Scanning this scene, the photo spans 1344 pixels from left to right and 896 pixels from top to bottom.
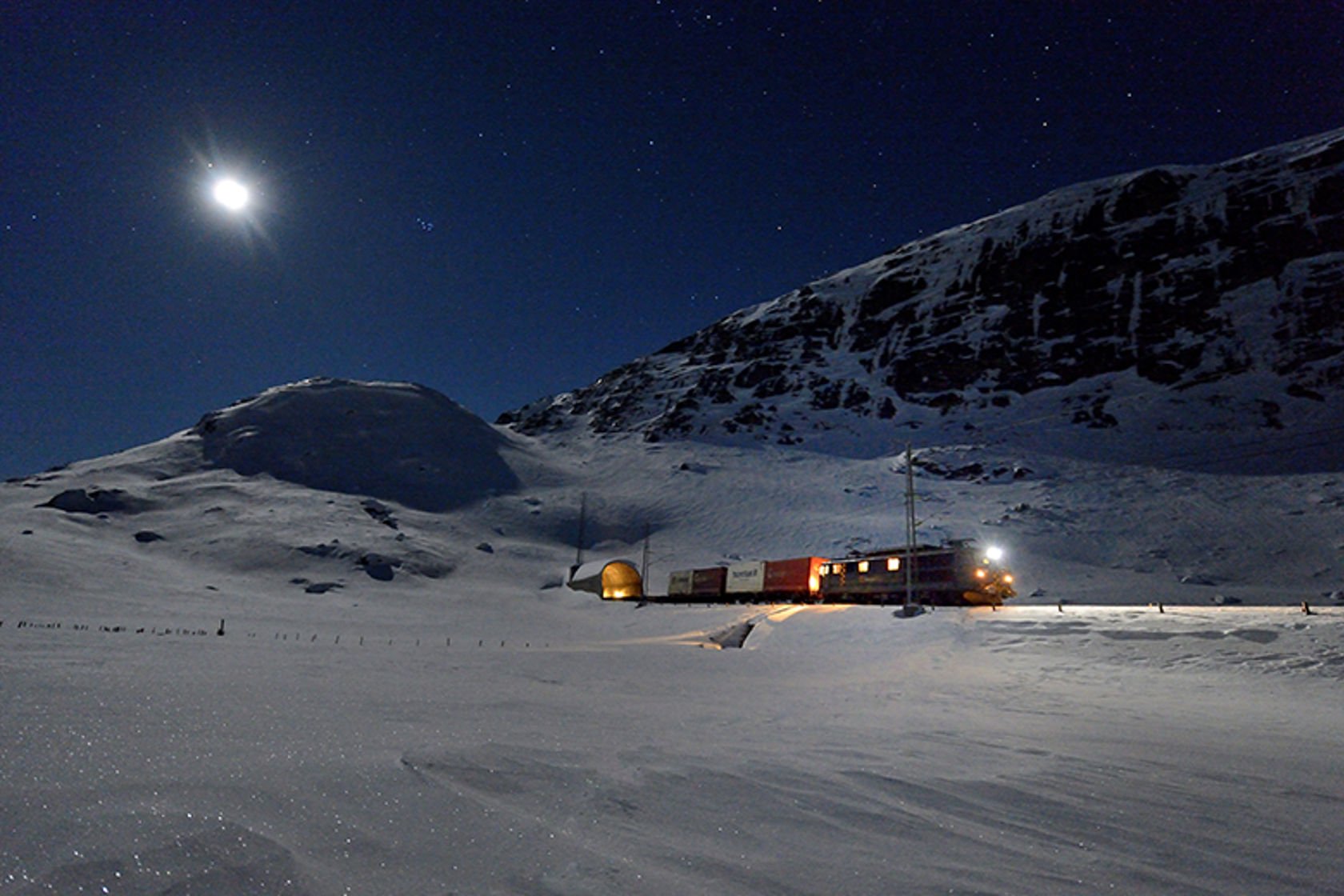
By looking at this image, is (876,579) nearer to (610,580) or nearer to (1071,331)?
(610,580)

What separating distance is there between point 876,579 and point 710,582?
15801 mm

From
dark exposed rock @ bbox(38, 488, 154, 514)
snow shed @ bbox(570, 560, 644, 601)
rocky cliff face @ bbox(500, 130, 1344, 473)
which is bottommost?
snow shed @ bbox(570, 560, 644, 601)

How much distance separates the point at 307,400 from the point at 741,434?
7187cm

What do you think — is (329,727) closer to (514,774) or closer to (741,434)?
A: (514,774)

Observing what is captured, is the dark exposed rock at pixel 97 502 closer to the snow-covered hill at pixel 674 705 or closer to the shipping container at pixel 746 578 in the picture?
the snow-covered hill at pixel 674 705

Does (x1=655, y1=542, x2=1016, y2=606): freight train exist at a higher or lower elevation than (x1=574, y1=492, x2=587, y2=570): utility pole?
lower

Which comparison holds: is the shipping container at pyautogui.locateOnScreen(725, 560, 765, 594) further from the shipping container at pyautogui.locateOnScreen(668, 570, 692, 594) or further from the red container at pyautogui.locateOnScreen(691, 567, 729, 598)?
the shipping container at pyautogui.locateOnScreen(668, 570, 692, 594)

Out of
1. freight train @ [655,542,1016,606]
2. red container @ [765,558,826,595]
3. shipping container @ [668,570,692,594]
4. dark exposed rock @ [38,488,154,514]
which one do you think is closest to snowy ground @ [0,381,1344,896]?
freight train @ [655,542,1016,606]

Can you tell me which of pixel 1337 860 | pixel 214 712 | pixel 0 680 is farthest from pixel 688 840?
pixel 0 680

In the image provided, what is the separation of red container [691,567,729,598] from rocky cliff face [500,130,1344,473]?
5426 cm

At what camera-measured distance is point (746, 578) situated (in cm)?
4656

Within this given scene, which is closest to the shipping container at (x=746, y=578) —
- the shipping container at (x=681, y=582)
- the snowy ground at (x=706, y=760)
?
the shipping container at (x=681, y=582)

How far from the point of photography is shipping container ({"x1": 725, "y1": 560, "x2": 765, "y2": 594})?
1783 inches

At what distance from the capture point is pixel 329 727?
4902mm
